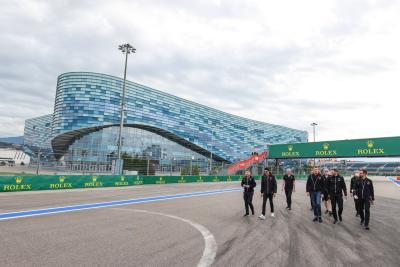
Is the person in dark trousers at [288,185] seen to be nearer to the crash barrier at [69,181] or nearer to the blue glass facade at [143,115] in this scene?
the crash barrier at [69,181]

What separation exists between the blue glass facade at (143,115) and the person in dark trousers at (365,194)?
58185 mm

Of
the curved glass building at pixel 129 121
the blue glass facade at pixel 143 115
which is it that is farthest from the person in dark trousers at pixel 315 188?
the blue glass facade at pixel 143 115

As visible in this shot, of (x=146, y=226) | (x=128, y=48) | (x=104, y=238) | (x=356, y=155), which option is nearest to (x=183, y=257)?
(x=104, y=238)

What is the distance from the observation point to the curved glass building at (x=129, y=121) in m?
60.0

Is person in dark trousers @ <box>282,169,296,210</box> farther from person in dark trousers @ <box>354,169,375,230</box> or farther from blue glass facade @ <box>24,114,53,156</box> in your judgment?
blue glass facade @ <box>24,114,53,156</box>

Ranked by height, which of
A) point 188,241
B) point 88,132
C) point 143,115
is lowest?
point 188,241

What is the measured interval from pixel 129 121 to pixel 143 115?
19.8ft

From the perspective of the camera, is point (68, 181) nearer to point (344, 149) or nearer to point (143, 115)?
point (344, 149)

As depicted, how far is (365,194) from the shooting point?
7270 millimetres

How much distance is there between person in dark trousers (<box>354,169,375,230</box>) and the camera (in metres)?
7.12

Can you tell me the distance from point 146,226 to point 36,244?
7.86ft

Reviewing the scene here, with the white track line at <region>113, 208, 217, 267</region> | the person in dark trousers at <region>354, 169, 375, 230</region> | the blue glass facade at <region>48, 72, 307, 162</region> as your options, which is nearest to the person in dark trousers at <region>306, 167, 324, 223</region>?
the person in dark trousers at <region>354, 169, 375, 230</region>

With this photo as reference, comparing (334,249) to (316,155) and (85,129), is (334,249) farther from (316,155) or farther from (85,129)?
(85,129)

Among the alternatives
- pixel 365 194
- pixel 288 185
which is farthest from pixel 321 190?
pixel 288 185
